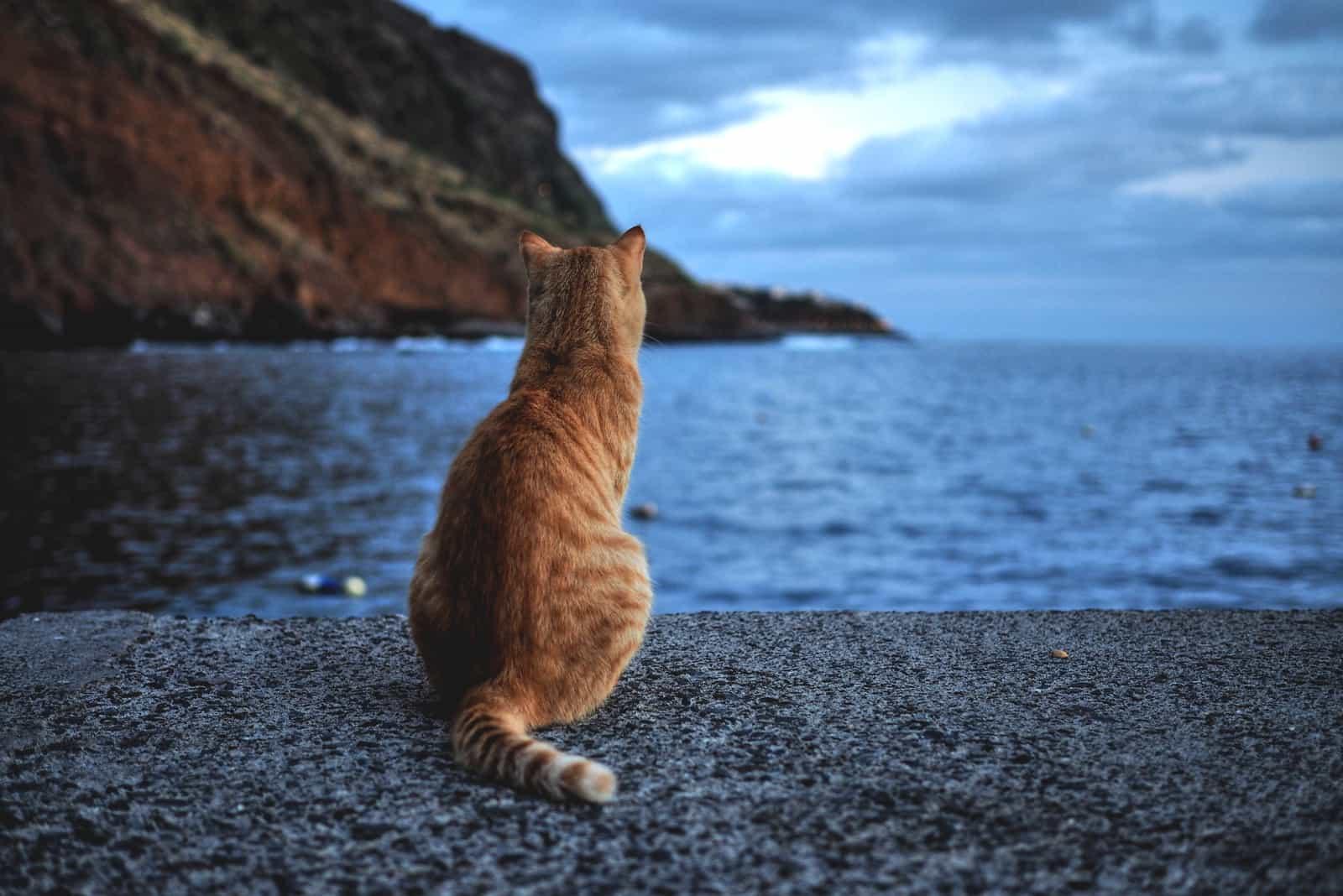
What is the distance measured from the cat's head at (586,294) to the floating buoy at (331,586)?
34.7 feet

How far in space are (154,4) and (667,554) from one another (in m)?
83.2

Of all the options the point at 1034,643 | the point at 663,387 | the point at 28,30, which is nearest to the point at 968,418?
the point at 663,387

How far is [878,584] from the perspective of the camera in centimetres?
1770

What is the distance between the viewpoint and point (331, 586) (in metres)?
14.9

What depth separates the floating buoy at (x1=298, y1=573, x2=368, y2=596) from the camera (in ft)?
48.4

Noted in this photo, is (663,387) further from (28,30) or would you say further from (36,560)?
(36,560)

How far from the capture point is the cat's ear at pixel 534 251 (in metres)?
5.21

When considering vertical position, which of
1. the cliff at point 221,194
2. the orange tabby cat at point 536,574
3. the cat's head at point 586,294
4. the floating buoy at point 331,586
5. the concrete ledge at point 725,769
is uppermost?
the cliff at point 221,194

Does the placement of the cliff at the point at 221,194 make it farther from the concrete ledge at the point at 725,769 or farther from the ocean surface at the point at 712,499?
the concrete ledge at the point at 725,769

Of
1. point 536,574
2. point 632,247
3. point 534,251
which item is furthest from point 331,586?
point 536,574

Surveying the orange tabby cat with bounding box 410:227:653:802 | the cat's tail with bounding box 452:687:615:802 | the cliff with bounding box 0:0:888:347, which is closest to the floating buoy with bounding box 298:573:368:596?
the orange tabby cat with bounding box 410:227:653:802

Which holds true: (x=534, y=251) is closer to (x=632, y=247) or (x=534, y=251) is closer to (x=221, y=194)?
(x=632, y=247)

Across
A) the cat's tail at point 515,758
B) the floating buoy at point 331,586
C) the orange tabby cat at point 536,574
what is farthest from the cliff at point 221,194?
the cat's tail at point 515,758

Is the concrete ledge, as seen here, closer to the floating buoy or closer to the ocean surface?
the ocean surface
